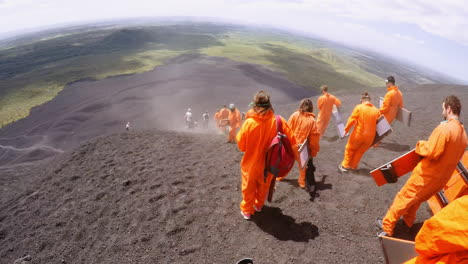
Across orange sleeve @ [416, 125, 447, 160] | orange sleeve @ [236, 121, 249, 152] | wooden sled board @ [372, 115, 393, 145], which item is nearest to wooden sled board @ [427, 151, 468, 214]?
orange sleeve @ [416, 125, 447, 160]

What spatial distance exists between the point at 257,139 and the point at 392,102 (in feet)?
19.2

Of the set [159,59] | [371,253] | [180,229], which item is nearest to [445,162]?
[371,253]

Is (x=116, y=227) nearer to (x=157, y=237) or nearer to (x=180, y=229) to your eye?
(x=157, y=237)

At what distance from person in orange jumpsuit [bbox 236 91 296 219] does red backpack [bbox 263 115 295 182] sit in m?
0.09

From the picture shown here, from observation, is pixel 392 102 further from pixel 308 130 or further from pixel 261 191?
pixel 261 191

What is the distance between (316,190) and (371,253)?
1.74 meters

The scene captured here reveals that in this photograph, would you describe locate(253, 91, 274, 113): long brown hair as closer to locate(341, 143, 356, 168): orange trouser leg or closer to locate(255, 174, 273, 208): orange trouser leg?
locate(255, 174, 273, 208): orange trouser leg

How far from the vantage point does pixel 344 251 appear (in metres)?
3.58

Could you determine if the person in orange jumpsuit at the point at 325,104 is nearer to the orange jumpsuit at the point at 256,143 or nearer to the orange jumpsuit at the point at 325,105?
the orange jumpsuit at the point at 325,105

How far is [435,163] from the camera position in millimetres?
3033

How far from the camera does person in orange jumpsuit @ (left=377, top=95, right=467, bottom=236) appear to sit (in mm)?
2889

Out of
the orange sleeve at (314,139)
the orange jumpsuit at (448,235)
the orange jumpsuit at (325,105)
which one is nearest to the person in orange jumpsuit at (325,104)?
the orange jumpsuit at (325,105)

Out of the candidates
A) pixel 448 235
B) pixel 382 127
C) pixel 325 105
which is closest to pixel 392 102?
pixel 325 105

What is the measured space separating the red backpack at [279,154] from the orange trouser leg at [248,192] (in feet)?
1.33
